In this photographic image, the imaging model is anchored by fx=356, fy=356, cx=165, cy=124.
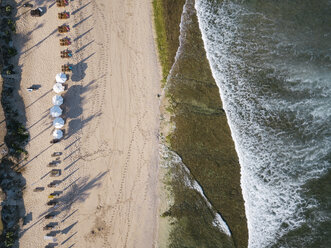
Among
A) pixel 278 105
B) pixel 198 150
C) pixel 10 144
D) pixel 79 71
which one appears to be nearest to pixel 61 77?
pixel 79 71

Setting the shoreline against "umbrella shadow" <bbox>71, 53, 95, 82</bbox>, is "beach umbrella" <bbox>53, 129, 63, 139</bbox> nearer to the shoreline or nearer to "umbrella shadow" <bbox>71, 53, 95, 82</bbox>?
"umbrella shadow" <bbox>71, 53, 95, 82</bbox>

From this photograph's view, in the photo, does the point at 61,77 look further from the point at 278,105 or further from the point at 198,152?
the point at 278,105

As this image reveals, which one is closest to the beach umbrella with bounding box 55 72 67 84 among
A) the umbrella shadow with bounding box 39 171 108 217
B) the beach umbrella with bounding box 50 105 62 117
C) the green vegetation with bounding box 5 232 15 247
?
the beach umbrella with bounding box 50 105 62 117

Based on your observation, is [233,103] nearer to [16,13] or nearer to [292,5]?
[292,5]

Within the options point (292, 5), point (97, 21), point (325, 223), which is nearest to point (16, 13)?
point (97, 21)

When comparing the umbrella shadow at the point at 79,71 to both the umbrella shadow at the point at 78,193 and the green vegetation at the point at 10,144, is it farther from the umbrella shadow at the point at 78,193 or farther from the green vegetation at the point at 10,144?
the umbrella shadow at the point at 78,193

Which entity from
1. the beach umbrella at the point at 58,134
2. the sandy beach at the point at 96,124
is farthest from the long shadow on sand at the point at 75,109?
the beach umbrella at the point at 58,134
